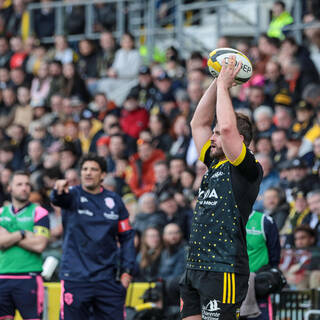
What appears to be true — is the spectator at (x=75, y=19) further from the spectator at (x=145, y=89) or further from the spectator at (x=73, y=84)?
the spectator at (x=145, y=89)

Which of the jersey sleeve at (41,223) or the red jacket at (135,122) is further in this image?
the red jacket at (135,122)

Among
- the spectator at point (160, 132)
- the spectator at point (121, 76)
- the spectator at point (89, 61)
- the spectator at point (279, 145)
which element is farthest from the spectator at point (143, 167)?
the spectator at point (89, 61)

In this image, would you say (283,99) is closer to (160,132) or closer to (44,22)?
(160,132)

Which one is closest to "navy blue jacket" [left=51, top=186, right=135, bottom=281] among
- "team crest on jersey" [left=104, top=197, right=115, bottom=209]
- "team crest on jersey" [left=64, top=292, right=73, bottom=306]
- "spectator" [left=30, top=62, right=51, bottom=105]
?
"team crest on jersey" [left=104, top=197, right=115, bottom=209]

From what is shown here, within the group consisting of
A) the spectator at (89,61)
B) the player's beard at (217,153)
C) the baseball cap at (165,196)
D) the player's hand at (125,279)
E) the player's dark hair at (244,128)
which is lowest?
the player's hand at (125,279)

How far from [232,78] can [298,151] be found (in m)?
7.14

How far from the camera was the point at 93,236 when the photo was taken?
9.30m

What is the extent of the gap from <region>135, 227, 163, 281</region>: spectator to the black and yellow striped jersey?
5.56 m

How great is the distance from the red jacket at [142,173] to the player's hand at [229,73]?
8934mm

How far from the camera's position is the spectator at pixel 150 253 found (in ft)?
41.3

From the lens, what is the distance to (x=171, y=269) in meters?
12.3

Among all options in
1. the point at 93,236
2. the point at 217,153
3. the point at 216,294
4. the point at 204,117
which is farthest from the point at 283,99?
the point at 216,294

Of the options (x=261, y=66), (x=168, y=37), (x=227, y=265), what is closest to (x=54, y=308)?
(x=227, y=265)

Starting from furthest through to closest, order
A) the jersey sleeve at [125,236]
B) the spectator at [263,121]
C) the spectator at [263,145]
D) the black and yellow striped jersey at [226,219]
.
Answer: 1. the spectator at [263,121]
2. the spectator at [263,145]
3. the jersey sleeve at [125,236]
4. the black and yellow striped jersey at [226,219]
